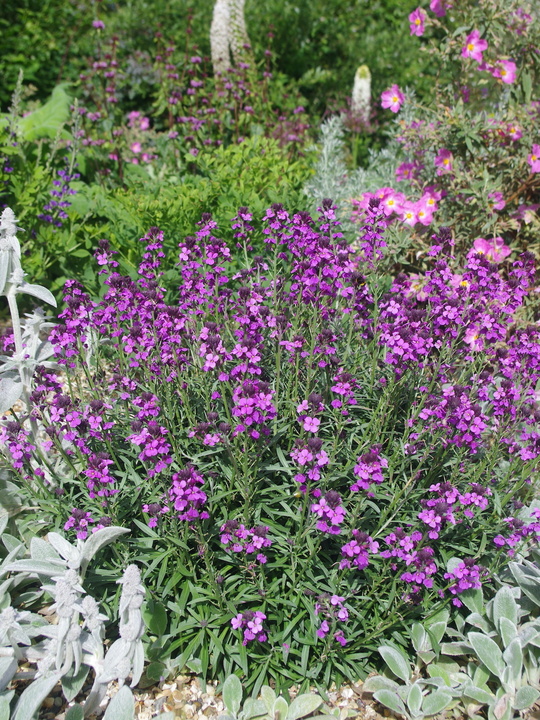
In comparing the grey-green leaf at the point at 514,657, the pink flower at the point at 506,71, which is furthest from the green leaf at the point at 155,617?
the pink flower at the point at 506,71

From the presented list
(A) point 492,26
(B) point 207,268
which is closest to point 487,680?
(B) point 207,268

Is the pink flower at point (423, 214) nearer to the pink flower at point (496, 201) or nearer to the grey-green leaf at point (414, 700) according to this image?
the pink flower at point (496, 201)

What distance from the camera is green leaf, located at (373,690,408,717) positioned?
220cm

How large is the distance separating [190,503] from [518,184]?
3.49m

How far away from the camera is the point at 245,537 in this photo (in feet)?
7.05

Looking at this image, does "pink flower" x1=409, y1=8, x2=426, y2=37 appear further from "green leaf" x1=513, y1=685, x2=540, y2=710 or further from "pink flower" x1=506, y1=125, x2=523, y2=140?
"green leaf" x1=513, y1=685, x2=540, y2=710

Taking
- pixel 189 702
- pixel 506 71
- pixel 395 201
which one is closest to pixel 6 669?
pixel 189 702

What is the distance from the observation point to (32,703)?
202cm

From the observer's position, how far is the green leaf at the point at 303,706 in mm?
2156

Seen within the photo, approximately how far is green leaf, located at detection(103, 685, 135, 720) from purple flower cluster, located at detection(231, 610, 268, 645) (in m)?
0.39

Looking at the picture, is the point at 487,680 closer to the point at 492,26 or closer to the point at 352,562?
the point at 352,562

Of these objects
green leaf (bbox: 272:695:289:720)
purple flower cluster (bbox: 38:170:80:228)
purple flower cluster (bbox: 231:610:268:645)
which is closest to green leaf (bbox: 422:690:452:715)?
green leaf (bbox: 272:695:289:720)

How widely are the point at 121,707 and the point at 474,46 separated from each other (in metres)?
4.22

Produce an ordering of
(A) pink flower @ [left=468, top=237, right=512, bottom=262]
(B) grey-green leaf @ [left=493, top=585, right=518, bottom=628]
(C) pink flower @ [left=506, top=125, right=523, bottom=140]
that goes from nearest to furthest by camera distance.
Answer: (B) grey-green leaf @ [left=493, top=585, right=518, bottom=628], (A) pink flower @ [left=468, top=237, right=512, bottom=262], (C) pink flower @ [left=506, top=125, right=523, bottom=140]
